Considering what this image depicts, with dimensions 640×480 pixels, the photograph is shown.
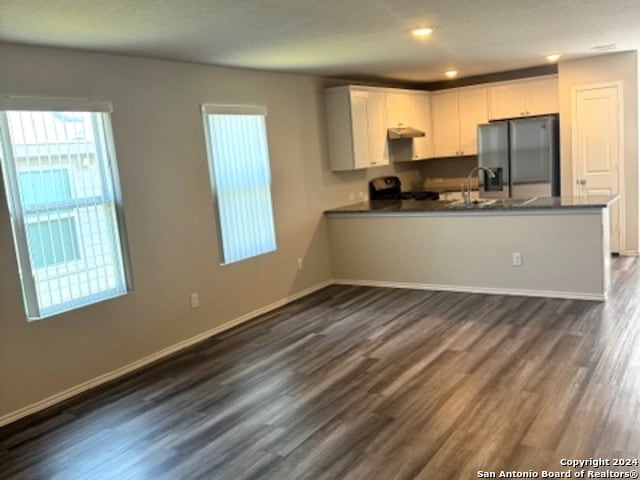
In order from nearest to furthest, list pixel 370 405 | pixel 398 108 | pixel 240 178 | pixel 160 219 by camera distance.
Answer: pixel 370 405, pixel 160 219, pixel 240 178, pixel 398 108

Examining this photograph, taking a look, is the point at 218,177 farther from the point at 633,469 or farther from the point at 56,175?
the point at 633,469

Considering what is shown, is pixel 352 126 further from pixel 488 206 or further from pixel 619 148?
pixel 619 148

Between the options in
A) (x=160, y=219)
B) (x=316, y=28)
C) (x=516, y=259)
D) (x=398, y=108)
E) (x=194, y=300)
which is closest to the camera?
(x=316, y=28)

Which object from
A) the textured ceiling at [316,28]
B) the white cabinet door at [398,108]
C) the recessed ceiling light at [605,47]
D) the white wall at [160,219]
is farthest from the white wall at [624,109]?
the white wall at [160,219]

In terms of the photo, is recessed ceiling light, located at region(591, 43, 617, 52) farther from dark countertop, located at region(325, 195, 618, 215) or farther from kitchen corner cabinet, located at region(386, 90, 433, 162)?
kitchen corner cabinet, located at region(386, 90, 433, 162)

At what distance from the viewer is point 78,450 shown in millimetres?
3057

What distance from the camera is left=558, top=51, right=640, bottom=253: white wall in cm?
621

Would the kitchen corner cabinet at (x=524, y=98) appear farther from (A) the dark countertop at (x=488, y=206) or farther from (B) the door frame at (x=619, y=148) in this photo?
(A) the dark countertop at (x=488, y=206)

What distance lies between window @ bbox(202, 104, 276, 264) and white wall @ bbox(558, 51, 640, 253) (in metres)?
3.71

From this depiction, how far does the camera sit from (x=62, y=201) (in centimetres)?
376

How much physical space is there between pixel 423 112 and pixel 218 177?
376 cm

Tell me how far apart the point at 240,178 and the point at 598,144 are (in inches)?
169

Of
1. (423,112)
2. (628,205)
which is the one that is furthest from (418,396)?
(423,112)

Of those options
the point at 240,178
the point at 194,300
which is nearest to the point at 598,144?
the point at 240,178
